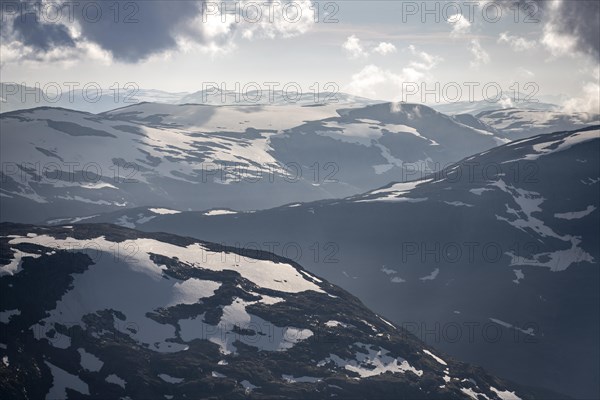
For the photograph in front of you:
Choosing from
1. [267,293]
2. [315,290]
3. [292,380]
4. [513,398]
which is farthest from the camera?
[315,290]

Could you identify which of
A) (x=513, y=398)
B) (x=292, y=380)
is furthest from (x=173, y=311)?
(x=513, y=398)

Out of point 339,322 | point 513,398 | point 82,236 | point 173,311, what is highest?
point 82,236

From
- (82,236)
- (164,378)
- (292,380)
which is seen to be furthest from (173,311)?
(82,236)

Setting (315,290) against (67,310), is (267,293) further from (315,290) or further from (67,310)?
(67,310)

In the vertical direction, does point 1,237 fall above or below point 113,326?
above

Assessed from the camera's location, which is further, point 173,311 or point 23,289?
point 173,311

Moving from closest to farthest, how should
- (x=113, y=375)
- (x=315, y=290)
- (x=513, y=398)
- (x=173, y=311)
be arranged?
(x=113, y=375) < (x=173, y=311) < (x=513, y=398) < (x=315, y=290)
